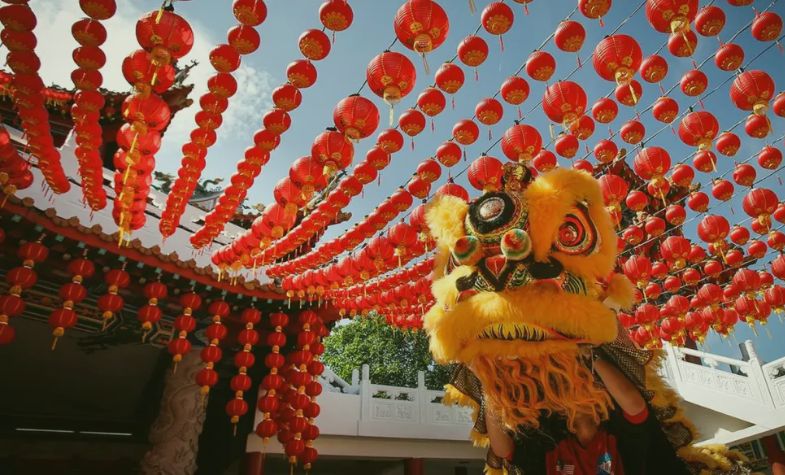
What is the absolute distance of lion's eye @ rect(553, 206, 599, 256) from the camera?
5.52 feet

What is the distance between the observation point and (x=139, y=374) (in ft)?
28.7

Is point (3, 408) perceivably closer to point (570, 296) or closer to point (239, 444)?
point (239, 444)

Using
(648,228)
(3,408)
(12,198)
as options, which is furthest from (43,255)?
(648,228)

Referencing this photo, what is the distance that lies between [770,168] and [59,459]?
36.5 feet

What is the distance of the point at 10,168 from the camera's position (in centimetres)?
490

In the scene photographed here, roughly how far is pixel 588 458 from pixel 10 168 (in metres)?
6.02

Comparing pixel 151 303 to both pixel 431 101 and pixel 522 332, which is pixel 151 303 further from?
pixel 522 332

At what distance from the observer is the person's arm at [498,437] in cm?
204

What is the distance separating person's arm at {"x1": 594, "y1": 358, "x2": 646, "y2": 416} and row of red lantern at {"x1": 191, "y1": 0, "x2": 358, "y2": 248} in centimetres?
301

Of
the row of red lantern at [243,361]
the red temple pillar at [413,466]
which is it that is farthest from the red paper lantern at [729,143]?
the red temple pillar at [413,466]

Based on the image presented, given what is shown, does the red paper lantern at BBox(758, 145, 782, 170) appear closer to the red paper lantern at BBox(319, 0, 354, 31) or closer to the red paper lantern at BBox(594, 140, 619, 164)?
the red paper lantern at BBox(594, 140, 619, 164)

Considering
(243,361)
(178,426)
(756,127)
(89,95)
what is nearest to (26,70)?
(89,95)

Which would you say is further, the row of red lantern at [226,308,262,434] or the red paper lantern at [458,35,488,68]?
the row of red lantern at [226,308,262,434]

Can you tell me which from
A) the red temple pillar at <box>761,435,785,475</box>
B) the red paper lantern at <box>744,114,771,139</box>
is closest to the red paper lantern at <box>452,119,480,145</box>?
the red paper lantern at <box>744,114,771,139</box>
